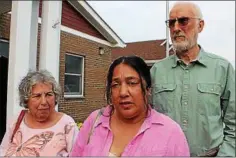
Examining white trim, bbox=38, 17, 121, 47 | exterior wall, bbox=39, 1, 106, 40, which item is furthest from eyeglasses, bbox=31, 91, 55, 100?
white trim, bbox=38, 17, 121, 47

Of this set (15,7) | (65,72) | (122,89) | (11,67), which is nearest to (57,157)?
(122,89)

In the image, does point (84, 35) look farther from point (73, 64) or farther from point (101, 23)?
point (73, 64)

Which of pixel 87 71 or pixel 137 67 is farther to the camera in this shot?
pixel 87 71

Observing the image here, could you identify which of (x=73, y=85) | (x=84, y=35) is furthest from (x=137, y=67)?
(x=84, y=35)

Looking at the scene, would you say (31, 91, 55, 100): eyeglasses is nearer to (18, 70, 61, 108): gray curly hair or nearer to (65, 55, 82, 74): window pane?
(18, 70, 61, 108): gray curly hair

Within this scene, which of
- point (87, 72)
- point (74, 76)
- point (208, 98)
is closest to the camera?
point (208, 98)

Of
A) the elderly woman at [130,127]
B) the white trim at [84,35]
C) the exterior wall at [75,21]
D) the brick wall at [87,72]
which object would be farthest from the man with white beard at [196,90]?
the white trim at [84,35]

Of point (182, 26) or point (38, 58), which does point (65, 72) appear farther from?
point (182, 26)

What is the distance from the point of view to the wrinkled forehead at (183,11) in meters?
1.79

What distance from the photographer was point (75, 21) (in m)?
7.61

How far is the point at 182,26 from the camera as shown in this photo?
70.6 inches

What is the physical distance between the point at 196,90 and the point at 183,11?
45 centimetres

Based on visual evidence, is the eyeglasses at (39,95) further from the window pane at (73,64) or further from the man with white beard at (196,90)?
the window pane at (73,64)

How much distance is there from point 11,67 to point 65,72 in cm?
435
